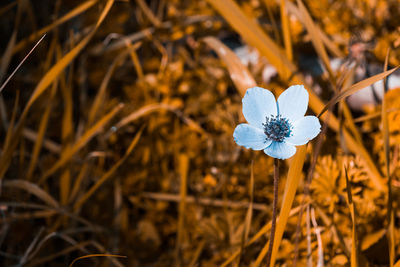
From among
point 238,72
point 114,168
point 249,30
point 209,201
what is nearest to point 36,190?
point 114,168

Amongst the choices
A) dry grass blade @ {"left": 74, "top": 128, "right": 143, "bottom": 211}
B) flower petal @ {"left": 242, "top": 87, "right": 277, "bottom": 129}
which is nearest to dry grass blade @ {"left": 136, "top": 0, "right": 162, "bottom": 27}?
dry grass blade @ {"left": 74, "top": 128, "right": 143, "bottom": 211}

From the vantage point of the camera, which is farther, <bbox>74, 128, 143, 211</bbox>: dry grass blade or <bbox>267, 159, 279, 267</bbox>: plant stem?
<bbox>74, 128, 143, 211</bbox>: dry grass blade

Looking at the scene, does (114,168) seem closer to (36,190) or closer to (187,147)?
(36,190)

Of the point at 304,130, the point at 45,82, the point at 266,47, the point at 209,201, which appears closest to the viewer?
the point at 304,130

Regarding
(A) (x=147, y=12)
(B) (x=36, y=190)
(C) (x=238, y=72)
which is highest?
(A) (x=147, y=12)

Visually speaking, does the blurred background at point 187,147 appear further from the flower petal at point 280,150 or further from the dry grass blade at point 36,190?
the flower petal at point 280,150

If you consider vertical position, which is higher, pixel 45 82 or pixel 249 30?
pixel 249 30

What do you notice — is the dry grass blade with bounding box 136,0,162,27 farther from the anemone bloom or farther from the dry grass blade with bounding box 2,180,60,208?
the anemone bloom
